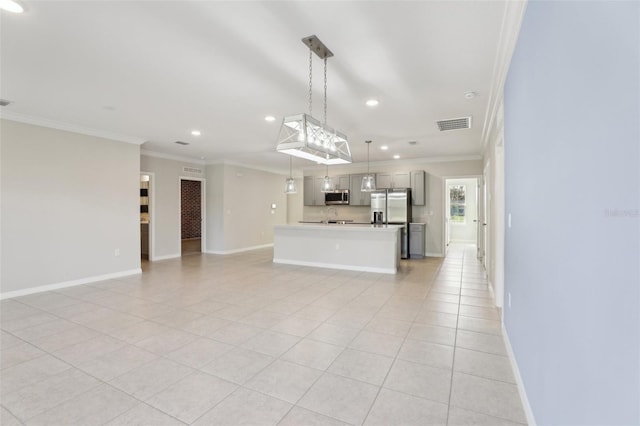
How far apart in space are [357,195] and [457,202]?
197 inches

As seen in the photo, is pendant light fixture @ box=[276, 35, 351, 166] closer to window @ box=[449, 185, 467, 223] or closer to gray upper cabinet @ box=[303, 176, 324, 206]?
gray upper cabinet @ box=[303, 176, 324, 206]

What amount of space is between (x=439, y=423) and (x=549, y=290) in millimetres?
1030

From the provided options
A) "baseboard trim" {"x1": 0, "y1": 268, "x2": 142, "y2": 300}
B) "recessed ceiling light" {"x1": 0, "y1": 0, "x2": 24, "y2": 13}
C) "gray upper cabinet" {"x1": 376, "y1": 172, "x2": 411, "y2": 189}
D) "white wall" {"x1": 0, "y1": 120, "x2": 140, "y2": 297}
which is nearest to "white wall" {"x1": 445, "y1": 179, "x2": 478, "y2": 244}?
"gray upper cabinet" {"x1": 376, "y1": 172, "x2": 411, "y2": 189}

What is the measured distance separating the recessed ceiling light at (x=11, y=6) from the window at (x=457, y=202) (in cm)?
1171

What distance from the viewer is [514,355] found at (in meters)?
2.39

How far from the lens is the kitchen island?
5945 mm

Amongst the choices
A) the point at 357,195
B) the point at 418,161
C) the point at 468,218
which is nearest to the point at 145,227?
the point at 357,195

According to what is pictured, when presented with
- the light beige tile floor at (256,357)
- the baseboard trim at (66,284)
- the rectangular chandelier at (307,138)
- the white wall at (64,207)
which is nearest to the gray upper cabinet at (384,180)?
the light beige tile floor at (256,357)

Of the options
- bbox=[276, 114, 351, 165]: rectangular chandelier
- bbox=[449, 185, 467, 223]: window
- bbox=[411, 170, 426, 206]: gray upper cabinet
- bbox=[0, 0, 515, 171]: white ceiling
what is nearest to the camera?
bbox=[0, 0, 515, 171]: white ceiling

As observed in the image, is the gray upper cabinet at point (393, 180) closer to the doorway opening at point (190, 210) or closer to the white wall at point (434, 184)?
the white wall at point (434, 184)

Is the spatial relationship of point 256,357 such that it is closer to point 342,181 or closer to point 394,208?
point 394,208

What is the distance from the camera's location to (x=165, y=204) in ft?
25.1

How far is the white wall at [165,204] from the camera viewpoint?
7402 millimetres

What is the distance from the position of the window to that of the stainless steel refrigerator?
4440 mm
